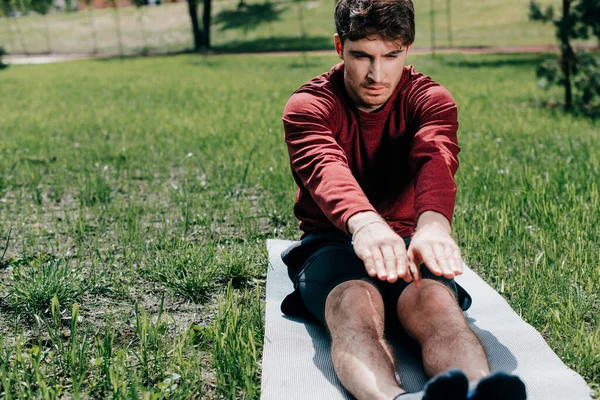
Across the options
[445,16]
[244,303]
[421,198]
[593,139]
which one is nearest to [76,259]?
[244,303]

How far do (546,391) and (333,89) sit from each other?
138 cm

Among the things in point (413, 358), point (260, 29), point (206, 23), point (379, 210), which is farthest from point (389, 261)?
point (260, 29)

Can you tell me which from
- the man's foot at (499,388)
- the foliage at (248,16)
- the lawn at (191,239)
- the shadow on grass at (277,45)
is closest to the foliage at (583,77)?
the lawn at (191,239)

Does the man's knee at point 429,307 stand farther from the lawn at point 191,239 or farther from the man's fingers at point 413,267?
the lawn at point 191,239

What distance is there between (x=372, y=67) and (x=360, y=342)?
41.8 inches

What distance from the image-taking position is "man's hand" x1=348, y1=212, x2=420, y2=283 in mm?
2109

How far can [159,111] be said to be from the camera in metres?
9.68

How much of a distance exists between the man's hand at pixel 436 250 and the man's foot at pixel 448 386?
17.4 inches

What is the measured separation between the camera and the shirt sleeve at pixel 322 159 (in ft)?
7.78

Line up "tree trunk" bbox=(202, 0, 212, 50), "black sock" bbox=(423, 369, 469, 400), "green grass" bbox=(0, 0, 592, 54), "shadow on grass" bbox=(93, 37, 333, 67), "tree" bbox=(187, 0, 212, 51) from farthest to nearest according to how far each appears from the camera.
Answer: "green grass" bbox=(0, 0, 592, 54) < "tree" bbox=(187, 0, 212, 51) < "tree trunk" bbox=(202, 0, 212, 50) < "shadow on grass" bbox=(93, 37, 333, 67) < "black sock" bbox=(423, 369, 469, 400)

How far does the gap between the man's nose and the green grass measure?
88.0 feet

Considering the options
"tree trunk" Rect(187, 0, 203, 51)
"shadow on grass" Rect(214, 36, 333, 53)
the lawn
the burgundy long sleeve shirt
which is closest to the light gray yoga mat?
the lawn

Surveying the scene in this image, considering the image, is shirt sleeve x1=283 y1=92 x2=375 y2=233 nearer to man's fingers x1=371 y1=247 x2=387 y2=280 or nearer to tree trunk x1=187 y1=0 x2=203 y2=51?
man's fingers x1=371 y1=247 x2=387 y2=280

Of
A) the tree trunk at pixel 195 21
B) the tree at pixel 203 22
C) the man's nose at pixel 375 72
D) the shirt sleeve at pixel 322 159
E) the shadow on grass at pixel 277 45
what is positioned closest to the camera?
the shirt sleeve at pixel 322 159
